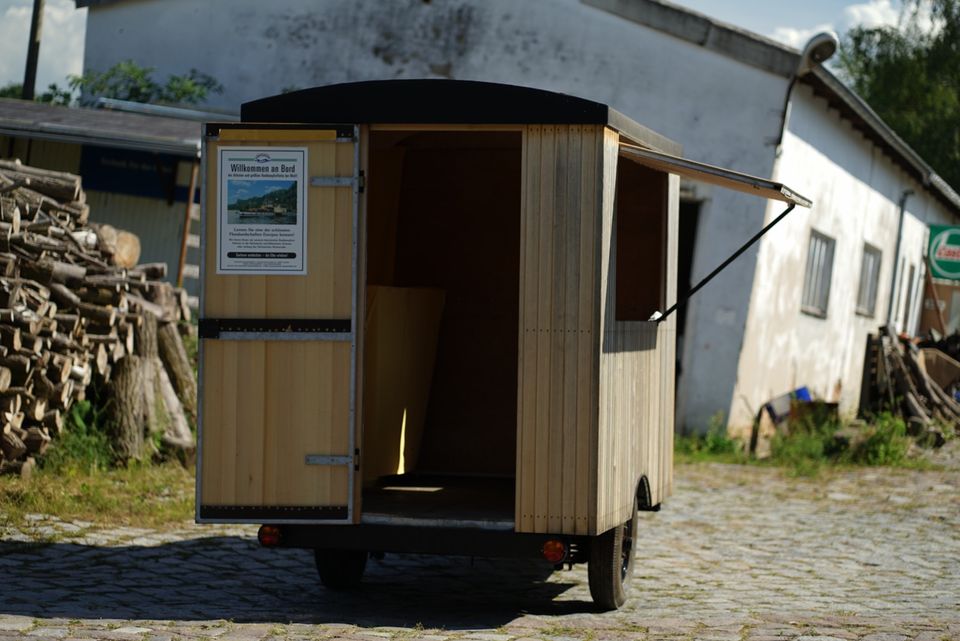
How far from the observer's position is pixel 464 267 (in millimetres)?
10188

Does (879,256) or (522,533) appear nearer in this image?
(522,533)

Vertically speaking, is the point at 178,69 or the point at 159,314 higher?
the point at 178,69

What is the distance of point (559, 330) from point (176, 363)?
20.4 feet

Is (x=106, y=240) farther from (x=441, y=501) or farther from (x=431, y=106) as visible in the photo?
(x=431, y=106)

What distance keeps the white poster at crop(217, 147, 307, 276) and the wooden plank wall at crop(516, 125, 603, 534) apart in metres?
1.17

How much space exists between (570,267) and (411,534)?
5.22 ft

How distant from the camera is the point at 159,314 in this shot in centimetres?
1208

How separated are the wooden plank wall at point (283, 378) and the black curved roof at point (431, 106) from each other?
18 cm

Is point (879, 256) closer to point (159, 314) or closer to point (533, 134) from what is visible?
point (159, 314)

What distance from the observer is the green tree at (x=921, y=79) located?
41562 millimetres

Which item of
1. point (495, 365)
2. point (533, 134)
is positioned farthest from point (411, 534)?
point (495, 365)

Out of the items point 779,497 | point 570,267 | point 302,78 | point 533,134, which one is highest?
point 302,78

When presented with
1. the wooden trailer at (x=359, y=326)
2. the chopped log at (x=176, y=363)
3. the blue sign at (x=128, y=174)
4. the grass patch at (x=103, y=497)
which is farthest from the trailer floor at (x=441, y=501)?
the blue sign at (x=128, y=174)

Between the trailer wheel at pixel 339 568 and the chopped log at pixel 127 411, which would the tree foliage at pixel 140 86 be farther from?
the trailer wheel at pixel 339 568
